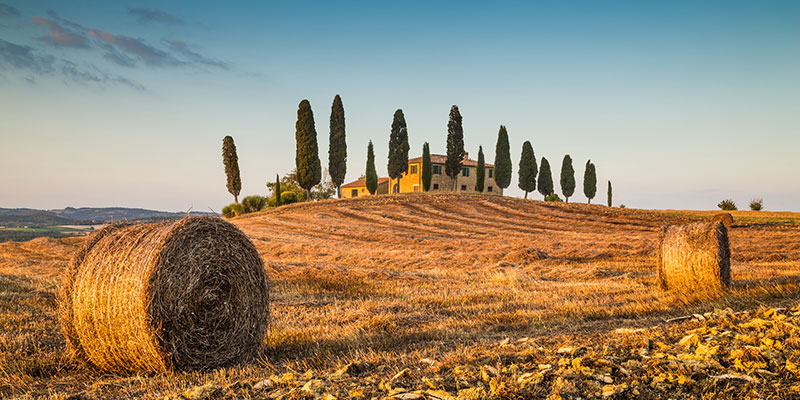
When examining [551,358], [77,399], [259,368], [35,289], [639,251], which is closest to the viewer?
[77,399]

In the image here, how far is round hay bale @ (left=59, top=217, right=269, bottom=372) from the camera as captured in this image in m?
5.50

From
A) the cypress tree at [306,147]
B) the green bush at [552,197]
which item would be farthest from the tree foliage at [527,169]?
the cypress tree at [306,147]

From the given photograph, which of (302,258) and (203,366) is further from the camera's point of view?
(302,258)

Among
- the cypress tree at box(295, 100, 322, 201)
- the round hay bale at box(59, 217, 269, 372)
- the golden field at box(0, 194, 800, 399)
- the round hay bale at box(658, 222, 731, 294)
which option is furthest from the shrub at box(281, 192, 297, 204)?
the round hay bale at box(59, 217, 269, 372)

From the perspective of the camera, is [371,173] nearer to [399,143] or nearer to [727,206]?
[399,143]

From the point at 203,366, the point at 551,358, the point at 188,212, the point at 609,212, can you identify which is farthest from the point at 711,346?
the point at 609,212

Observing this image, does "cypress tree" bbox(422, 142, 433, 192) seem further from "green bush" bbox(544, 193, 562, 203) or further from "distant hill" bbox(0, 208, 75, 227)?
"distant hill" bbox(0, 208, 75, 227)

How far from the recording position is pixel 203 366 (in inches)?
229

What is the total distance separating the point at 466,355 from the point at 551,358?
0.90 meters

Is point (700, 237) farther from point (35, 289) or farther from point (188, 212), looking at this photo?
point (35, 289)

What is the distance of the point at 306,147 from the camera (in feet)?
156

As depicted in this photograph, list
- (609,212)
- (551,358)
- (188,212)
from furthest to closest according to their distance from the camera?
(609,212), (188,212), (551,358)

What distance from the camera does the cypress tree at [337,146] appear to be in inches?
2020

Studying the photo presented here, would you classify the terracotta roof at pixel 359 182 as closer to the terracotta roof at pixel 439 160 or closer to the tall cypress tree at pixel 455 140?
the terracotta roof at pixel 439 160
